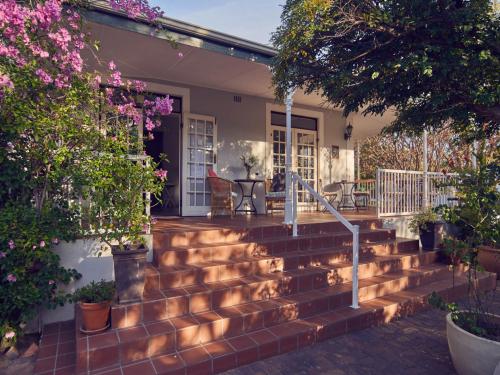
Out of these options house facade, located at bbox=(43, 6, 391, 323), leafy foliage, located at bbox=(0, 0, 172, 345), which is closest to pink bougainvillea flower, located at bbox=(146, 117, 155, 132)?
leafy foliage, located at bbox=(0, 0, 172, 345)

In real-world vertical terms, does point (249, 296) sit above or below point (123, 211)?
below

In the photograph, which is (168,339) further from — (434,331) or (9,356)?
(434,331)

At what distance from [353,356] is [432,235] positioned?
3.10 meters

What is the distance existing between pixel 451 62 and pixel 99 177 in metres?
3.14

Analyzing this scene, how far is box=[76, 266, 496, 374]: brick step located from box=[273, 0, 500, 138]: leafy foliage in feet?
7.20

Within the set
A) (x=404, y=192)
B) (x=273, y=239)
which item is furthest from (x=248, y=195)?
(x=404, y=192)

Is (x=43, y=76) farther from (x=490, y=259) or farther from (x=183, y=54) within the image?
(x=490, y=259)

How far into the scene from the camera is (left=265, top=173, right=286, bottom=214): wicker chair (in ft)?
20.0

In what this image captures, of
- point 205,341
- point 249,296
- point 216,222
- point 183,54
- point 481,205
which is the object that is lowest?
point 205,341

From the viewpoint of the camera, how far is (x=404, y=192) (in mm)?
6453

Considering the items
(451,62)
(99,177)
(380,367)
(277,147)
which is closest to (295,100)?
(277,147)

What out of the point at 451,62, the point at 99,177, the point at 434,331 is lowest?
the point at 434,331

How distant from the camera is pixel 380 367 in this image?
8.56 feet

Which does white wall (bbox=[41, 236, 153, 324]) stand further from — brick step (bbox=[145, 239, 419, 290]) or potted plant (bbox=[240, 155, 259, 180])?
potted plant (bbox=[240, 155, 259, 180])
